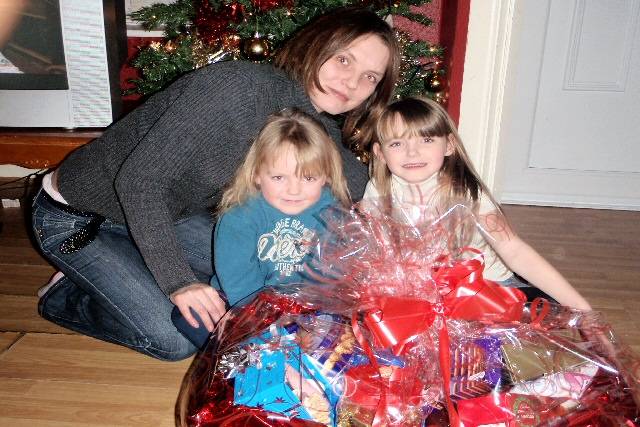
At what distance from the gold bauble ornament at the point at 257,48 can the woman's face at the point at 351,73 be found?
36 cm

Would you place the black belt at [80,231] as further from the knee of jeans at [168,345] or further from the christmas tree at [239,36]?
the christmas tree at [239,36]

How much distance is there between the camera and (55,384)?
4.23ft

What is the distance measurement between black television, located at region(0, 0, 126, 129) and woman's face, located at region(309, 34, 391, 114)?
3.20ft

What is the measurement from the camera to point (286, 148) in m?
1.18

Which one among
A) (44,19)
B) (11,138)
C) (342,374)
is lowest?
(342,374)

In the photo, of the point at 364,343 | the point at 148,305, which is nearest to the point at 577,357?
the point at 364,343

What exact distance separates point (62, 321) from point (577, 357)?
131 cm

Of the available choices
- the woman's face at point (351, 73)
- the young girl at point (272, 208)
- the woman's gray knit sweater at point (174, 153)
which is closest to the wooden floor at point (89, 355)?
the young girl at point (272, 208)

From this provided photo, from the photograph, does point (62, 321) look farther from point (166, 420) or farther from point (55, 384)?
point (166, 420)

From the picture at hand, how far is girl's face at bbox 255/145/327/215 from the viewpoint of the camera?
46.8 inches

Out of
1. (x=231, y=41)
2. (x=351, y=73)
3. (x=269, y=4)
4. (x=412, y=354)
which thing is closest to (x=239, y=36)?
(x=231, y=41)

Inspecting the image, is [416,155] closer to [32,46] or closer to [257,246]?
[257,246]

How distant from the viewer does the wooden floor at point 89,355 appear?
3.92 ft

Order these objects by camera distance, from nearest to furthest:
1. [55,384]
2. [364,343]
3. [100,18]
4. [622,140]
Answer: [364,343] < [55,384] < [100,18] < [622,140]
